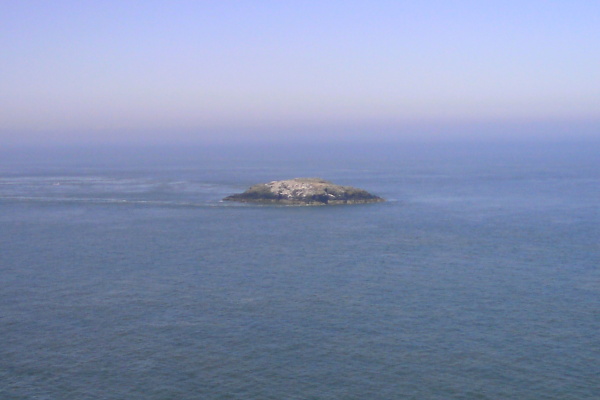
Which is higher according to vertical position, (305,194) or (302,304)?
(305,194)

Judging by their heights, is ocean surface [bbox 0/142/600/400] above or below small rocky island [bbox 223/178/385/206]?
below

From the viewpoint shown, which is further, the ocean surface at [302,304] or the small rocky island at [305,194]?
the small rocky island at [305,194]

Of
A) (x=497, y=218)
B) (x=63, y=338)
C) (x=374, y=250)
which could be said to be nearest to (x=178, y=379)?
(x=63, y=338)

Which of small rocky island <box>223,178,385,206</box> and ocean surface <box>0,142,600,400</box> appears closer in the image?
ocean surface <box>0,142,600,400</box>

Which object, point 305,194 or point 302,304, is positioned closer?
point 302,304

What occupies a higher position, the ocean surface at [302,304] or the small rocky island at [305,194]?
the small rocky island at [305,194]
